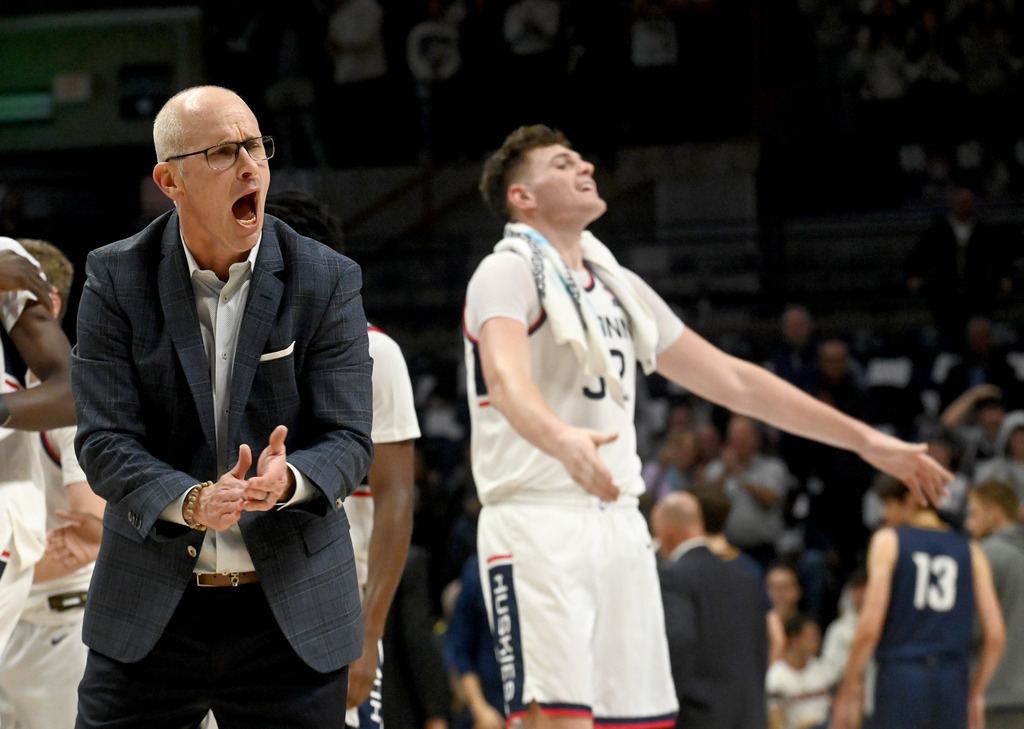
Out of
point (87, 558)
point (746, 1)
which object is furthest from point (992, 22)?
point (87, 558)

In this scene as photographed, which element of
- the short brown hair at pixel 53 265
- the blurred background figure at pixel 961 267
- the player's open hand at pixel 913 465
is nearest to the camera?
the short brown hair at pixel 53 265

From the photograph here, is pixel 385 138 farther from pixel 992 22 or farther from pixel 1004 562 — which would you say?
pixel 1004 562

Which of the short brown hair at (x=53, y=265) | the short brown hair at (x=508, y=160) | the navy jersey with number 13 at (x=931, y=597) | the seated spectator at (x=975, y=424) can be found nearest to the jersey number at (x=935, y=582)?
the navy jersey with number 13 at (x=931, y=597)

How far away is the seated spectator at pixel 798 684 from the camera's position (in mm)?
9070

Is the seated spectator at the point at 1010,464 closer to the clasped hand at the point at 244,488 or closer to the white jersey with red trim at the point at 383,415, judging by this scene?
the white jersey with red trim at the point at 383,415

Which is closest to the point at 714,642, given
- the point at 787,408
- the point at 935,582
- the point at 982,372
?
A: the point at 935,582

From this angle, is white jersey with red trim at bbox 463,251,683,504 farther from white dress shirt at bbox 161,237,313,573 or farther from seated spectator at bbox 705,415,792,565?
seated spectator at bbox 705,415,792,565

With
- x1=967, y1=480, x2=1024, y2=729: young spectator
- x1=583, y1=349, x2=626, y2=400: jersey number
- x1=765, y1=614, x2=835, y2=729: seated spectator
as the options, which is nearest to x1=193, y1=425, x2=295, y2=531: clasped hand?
x1=583, y1=349, x2=626, y2=400: jersey number

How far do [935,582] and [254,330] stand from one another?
5636 millimetres

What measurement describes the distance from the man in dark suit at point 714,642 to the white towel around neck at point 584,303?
1.96 meters

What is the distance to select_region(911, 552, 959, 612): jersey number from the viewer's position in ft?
25.1

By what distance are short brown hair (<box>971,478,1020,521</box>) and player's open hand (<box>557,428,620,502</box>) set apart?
533 cm

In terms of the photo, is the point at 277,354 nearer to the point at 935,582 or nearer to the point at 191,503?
the point at 191,503

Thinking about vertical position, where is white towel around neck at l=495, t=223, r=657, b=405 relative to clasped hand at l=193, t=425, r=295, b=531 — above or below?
above
